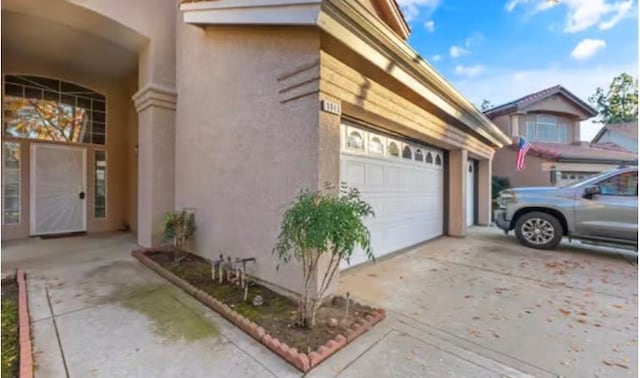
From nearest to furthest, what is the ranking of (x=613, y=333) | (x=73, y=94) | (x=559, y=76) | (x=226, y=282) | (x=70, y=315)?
(x=613, y=333) → (x=70, y=315) → (x=226, y=282) → (x=73, y=94) → (x=559, y=76)

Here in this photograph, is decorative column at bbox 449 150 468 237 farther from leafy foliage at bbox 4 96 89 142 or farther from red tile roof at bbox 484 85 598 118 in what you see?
red tile roof at bbox 484 85 598 118

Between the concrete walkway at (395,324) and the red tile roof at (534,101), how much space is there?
12.0 m

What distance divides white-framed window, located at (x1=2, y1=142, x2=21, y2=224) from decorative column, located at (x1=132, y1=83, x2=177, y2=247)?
10.8 ft

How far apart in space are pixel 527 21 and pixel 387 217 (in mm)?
8487

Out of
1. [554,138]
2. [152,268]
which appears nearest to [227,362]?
[152,268]

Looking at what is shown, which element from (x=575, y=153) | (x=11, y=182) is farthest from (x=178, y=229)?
(x=575, y=153)

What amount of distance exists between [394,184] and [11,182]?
338 inches

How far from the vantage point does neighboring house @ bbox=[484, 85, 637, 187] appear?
532 inches

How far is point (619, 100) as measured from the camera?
28.6 metres

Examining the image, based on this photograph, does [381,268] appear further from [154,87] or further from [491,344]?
[154,87]

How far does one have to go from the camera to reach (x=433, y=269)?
4918 mm

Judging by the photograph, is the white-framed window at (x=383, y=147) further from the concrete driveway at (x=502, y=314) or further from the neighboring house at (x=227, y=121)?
the concrete driveway at (x=502, y=314)

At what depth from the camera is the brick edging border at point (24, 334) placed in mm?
2139

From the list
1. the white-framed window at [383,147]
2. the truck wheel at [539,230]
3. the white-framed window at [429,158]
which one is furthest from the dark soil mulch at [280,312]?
the truck wheel at [539,230]
